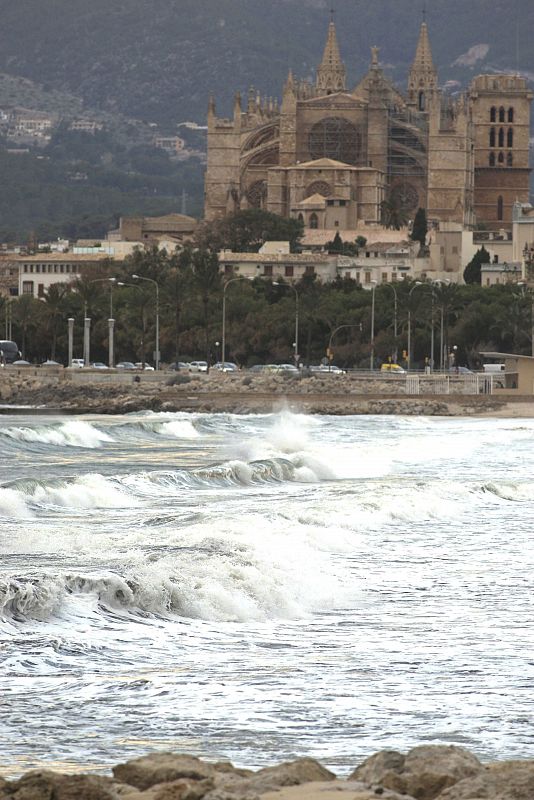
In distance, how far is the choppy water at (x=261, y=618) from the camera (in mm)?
16156

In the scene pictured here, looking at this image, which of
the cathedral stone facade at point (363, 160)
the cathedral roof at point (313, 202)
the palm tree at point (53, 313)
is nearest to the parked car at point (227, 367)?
the palm tree at point (53, 313)

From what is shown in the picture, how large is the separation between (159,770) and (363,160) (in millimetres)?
158346

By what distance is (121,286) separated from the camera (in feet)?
411

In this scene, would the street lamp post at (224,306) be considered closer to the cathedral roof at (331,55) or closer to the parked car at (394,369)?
the parked car at (394,369)

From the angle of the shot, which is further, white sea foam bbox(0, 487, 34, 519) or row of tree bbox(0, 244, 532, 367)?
row of tree bbox(0, 244, 532, 367)

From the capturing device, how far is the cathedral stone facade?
526 feet

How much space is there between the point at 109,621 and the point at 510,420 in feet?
192

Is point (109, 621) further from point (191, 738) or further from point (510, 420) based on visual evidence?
point (510, 420)

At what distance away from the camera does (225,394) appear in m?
84.6

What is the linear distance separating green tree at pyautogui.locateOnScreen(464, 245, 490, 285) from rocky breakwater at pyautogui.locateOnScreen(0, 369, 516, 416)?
1604 inches

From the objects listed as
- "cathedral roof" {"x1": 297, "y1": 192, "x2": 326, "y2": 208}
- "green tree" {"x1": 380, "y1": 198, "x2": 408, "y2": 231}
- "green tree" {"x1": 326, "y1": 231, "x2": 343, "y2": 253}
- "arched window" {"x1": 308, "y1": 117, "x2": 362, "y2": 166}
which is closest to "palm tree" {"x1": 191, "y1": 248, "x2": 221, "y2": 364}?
"green tree" {"x1": 326, "y1": 231, "x2": 343, "y2": 253}

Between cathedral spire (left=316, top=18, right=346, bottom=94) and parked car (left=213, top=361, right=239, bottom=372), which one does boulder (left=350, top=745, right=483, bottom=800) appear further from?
cathedral spire (left=316, top=18, right=346, bottom=94)

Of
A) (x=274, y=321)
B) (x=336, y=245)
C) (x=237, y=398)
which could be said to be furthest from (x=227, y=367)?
(x=336, y=245)

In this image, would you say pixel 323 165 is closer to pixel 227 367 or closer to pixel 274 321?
pixel 274 321
